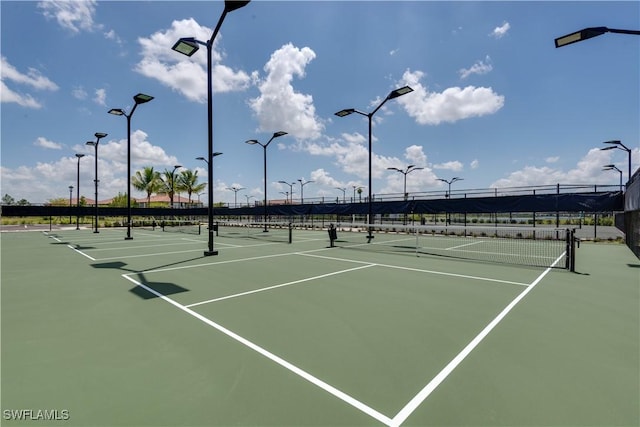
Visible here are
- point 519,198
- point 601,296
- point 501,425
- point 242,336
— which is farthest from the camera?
point 519,198

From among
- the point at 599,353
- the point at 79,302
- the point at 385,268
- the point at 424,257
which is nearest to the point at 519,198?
the point at 424,257

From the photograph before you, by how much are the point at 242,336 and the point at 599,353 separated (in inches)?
185

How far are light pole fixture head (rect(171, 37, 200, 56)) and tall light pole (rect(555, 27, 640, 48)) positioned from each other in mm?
11356

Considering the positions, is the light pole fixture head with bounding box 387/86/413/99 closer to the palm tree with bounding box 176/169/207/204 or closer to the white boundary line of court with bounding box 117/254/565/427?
the white boundary line of court with bounding box 117/254/565/427

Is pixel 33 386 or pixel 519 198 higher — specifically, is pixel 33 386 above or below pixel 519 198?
below

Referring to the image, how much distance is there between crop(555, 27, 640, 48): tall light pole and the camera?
6.99 metres

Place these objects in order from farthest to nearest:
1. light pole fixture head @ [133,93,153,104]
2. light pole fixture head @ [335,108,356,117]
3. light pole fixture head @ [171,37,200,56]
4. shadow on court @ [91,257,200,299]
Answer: light pole fixture head @ [335,108,356,117]
light pole fixture head @ [133,93,153,104]
light pole fixture head @ [171,37,200,56]
shadow on court @ [91,257,200,299]

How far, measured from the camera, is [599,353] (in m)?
3.83

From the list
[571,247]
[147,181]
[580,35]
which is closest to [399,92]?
[580,35]

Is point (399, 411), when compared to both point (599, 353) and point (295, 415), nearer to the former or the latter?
point (295, 415)

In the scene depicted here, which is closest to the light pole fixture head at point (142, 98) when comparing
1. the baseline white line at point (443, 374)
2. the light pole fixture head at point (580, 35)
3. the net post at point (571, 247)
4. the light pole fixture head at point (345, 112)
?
the light pole fixture head at point (345, 112)

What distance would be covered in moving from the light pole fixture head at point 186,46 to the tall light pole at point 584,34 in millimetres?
11356
